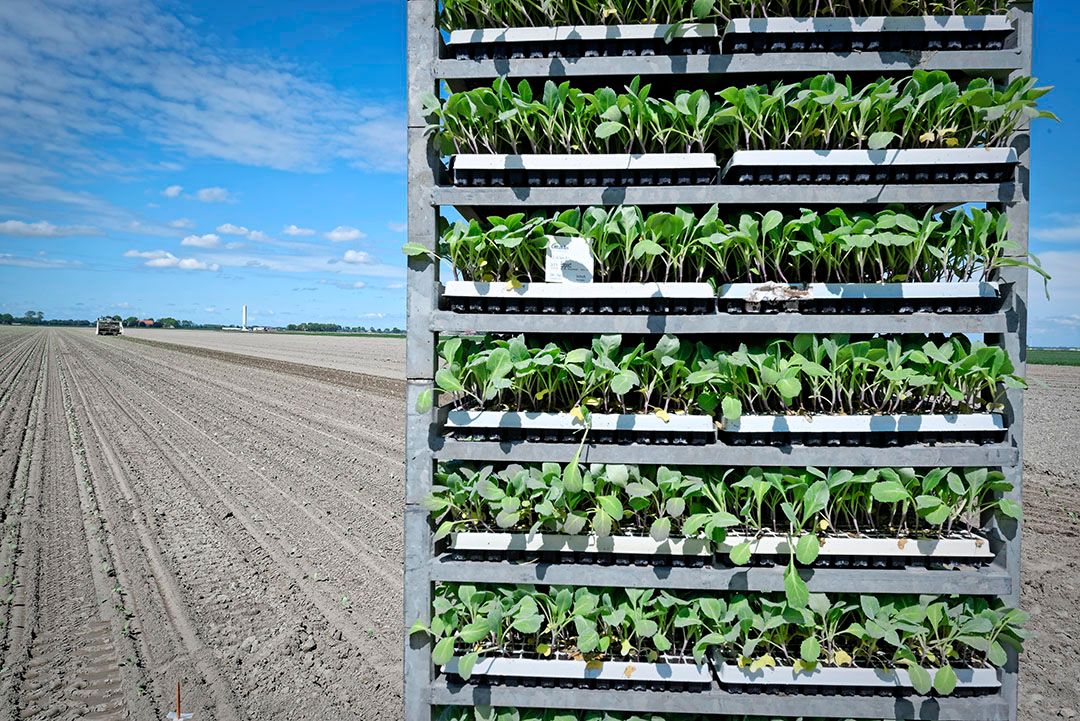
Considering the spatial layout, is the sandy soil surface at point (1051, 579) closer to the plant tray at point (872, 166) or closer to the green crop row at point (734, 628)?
the plant tray at point (872, 166)

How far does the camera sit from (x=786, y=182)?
2.11 metres

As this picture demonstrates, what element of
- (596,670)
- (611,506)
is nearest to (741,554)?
(611,506)

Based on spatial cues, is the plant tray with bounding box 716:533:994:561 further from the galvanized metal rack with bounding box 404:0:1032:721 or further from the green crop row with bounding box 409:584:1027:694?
the green crop row with bounding box 409:584:1027:694

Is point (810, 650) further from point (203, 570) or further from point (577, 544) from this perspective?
point (203, 570)

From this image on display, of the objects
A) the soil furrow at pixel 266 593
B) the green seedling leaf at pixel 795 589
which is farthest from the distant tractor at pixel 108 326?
the green seedling leaf at pixel 795 589

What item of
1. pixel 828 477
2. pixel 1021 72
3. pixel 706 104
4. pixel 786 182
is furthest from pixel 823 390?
pixel 1021 72

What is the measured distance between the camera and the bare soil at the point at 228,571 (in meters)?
3.12

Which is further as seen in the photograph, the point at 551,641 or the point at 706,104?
the point at 551,641

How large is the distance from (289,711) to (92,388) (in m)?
17.4

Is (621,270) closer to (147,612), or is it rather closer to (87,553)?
(147,612)

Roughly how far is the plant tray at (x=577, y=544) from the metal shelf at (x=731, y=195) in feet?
4.03

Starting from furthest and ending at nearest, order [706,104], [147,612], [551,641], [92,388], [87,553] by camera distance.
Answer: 1. [92,388]
2. [87,553]
3. [147,612]
4. [551,641]
5. [706,104]

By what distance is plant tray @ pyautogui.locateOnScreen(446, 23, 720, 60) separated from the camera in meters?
2.05

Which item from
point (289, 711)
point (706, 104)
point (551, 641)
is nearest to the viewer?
point (706, 104)
